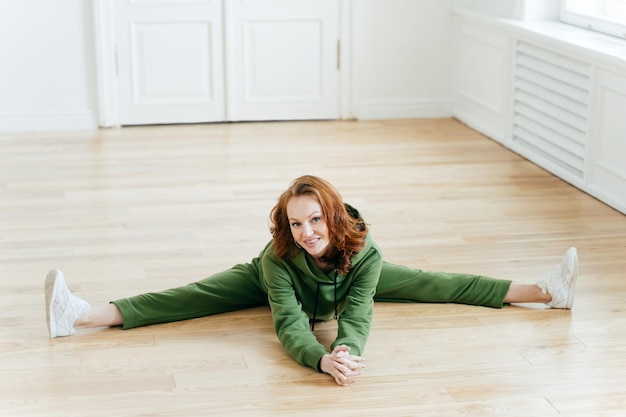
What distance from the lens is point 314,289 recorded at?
9.70 ft

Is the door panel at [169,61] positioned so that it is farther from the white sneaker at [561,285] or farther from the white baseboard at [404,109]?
the white sneaker at [561,285]

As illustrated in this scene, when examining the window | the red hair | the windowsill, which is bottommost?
the red hair

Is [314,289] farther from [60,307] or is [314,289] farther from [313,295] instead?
[60,307]

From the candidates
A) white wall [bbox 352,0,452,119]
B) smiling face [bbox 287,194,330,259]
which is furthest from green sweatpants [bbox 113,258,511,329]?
white wall [bbox 352,0,452,119]

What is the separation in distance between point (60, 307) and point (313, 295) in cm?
73

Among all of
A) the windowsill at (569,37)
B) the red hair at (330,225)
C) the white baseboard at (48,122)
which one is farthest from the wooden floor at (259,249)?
the windowsill at (569,37)

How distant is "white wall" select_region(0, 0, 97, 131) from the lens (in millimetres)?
5766

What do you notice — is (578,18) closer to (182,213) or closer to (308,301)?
(182,213)

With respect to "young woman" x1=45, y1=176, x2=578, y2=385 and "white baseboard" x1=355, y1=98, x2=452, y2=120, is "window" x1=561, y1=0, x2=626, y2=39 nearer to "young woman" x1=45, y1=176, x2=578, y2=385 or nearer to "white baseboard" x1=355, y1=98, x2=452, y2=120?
"white baseboard" x1=355, y1=98, x2=452, y2=120

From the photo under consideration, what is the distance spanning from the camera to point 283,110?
244 inches

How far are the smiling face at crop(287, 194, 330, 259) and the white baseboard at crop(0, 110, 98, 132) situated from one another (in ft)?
11.3

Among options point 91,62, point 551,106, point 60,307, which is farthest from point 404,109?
point 60,307

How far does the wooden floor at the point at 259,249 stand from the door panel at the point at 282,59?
0.19 metres

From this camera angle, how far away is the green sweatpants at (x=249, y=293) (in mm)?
3084
